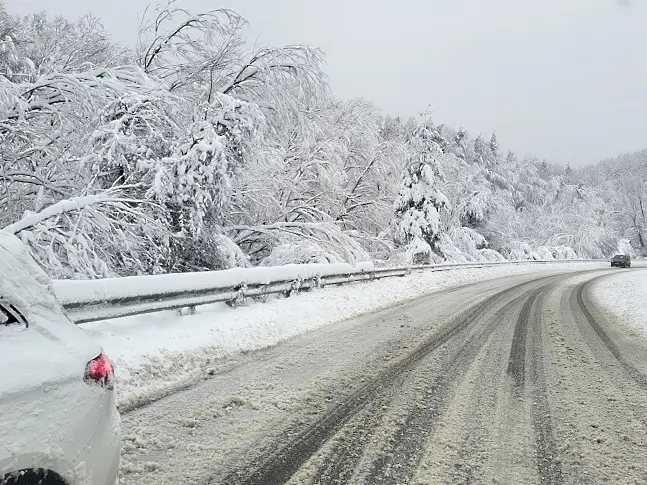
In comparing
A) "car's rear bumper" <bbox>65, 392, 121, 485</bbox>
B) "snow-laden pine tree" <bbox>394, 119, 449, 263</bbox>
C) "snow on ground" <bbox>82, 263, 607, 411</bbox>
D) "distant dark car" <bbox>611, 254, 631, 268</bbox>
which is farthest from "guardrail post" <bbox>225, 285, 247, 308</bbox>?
"distant dark car" <bbox>611, 254, 631, 268</bbox>

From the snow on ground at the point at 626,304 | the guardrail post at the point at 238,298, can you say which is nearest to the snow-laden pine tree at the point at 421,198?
the snow on ground at the point at 626,304

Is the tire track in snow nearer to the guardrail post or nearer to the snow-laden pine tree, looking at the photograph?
the guardrail post

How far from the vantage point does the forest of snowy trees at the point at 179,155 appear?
8.78 m

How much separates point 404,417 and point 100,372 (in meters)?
2.84

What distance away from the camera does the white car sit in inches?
69.2

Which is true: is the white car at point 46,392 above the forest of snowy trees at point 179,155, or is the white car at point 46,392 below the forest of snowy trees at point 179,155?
below

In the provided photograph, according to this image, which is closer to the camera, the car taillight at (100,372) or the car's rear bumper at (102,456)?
the car's rear bumper at (102,456)

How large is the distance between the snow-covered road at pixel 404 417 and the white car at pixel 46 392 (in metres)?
1.10

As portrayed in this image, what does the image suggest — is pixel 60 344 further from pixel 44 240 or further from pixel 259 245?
pixel 259 245

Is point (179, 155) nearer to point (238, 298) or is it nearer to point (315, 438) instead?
point (238, 298)

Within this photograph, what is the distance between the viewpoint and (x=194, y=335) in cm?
689

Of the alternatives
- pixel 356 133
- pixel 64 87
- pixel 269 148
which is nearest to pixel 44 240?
pixel 64 87

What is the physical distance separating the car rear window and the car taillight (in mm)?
362

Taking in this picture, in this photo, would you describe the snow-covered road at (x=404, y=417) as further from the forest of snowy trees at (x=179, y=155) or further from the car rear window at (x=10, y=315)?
the forest of snowy trees at (x=179, y=155)
